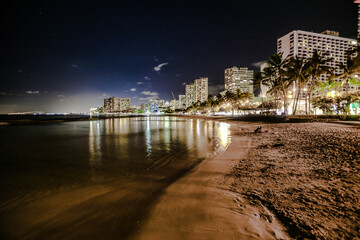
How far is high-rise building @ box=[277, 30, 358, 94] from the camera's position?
338 ft

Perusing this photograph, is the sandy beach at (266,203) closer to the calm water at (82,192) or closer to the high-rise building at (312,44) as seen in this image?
the calm water at (82,192)

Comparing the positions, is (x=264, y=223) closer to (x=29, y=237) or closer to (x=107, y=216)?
(x=107, y=216)

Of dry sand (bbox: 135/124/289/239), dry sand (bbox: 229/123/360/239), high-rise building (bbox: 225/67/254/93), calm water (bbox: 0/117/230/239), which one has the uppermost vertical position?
high-rise building (bbox: 225/67/254/93)

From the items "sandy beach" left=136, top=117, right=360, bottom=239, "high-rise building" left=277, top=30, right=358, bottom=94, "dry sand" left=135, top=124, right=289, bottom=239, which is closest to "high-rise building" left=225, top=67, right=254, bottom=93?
"high-rise building" left=277, top=30, right=358, bottom=94

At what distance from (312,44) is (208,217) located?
142 m

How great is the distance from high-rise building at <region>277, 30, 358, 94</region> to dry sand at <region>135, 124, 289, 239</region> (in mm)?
121790

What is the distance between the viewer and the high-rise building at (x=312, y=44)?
10300cm

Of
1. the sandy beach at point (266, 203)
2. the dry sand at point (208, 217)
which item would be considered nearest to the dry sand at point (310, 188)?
the sandy beach at point (266, 203)

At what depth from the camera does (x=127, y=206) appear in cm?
440

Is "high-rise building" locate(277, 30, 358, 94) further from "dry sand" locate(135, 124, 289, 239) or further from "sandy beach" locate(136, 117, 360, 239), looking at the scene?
"dry sand" locate(135, 124, 289, 239)

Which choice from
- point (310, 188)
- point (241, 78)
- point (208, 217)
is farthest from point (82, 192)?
point (241, 78)

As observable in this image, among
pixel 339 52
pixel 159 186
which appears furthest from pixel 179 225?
pixel 339 52

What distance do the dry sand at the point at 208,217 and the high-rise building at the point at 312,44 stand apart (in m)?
122

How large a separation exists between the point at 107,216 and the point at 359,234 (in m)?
5.06
